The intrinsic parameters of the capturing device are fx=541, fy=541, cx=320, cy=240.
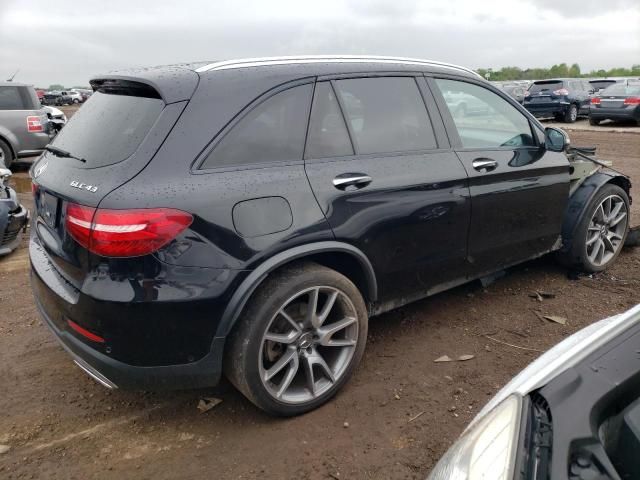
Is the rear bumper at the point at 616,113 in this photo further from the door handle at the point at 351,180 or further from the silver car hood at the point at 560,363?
the silver car hood at the point at 560,363

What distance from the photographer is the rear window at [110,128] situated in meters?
2.53

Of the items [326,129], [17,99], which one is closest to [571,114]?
[17,99]

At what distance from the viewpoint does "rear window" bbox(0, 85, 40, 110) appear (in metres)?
10.4

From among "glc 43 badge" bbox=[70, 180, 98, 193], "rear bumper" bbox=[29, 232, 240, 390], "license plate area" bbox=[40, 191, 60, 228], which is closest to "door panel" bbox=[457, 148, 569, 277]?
"rear bumper" bbox=[29, 232, 240, 390]

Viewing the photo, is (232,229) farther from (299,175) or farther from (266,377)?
(266,377)

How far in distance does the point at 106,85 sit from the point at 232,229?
1.23m

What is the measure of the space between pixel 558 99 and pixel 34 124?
17.5 meters

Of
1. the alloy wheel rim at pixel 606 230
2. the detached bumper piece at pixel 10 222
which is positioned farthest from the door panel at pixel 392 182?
the detached bumper piece at pixel 10 222

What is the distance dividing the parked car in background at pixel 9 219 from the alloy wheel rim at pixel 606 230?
5312 mm

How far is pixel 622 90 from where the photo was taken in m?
17.8

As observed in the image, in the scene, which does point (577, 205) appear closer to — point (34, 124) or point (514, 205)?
point (514, 205)

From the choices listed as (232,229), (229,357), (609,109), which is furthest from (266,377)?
(609,109)

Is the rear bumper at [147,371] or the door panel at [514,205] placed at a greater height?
the door panel at [514,205]

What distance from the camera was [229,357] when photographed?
2.65 meters
